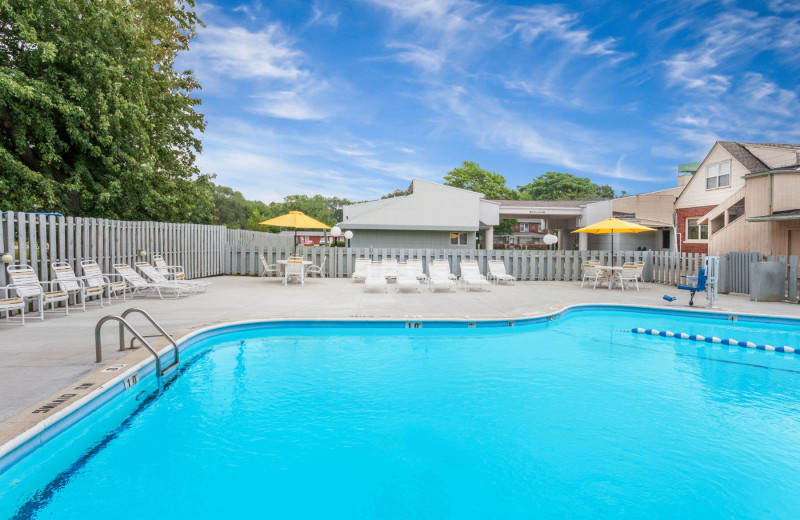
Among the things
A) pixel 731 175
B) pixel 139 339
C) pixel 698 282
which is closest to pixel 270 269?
pixel 139 339

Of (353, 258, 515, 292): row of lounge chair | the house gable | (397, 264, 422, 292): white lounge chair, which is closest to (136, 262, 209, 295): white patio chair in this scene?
(353, 258, 515, 292): row of lounge chair

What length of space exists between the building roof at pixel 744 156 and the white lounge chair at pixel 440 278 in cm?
1646

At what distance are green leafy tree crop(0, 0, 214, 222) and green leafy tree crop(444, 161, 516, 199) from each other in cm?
3649

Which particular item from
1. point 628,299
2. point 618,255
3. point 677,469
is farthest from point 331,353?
point 618,255

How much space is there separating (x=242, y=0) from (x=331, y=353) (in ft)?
59.1

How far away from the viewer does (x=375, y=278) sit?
1205 cm

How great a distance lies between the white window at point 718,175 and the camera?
20.8 metres

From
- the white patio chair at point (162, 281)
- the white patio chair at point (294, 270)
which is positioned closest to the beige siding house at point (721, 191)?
the white patio chair at point (294, 270)

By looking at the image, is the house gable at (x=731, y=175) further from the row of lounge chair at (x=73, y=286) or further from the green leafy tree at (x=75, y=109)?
the green leafy tree at (x=75, y=109)

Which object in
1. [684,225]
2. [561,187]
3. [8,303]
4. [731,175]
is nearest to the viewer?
[8,303]

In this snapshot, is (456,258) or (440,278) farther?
(456,258)

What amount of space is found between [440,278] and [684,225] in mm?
19441

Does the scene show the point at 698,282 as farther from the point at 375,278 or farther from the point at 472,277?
the point at 375,278

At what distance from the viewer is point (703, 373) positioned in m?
5.91
